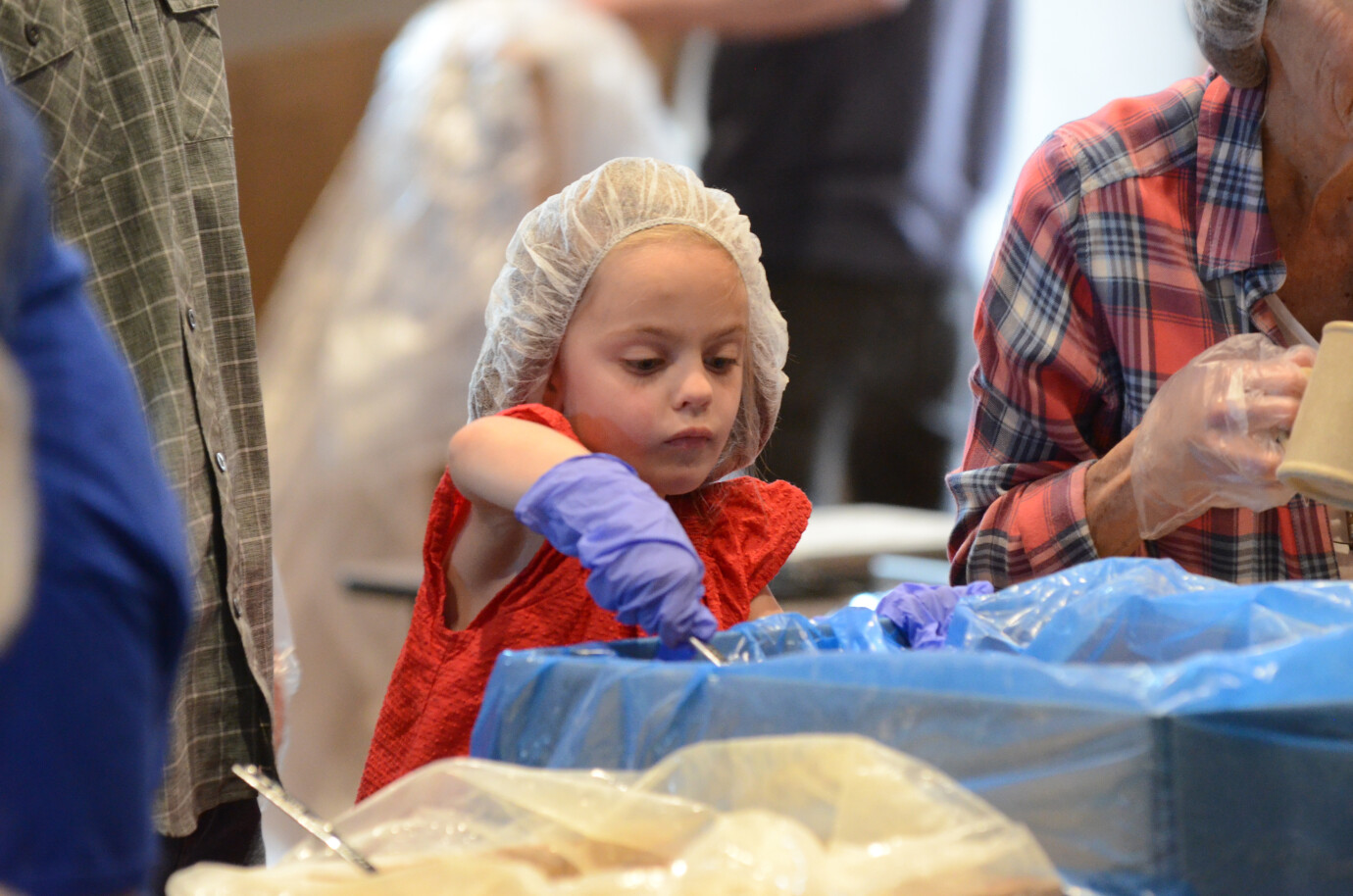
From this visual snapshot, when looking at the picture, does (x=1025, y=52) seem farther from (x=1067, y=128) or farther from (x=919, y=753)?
(x=919, y=753)

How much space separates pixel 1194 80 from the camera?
1.55 meters

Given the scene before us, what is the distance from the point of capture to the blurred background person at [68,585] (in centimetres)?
51

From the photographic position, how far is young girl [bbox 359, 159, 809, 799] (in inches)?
46.0

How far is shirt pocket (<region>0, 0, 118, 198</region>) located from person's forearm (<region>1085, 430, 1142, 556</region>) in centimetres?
94

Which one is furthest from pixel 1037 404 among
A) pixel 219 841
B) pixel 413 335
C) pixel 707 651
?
pixel 413 335

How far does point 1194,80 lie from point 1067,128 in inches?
6.7

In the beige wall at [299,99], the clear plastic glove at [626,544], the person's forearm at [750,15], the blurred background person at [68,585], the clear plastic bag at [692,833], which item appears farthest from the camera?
the beige wall at [299,99]

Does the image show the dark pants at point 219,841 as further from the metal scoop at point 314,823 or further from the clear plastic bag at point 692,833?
the clear plastic bag at point 692,833

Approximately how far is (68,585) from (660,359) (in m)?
0.75

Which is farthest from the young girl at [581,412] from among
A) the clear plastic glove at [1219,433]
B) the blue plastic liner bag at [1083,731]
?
the clear plastic glove at [1219,433]

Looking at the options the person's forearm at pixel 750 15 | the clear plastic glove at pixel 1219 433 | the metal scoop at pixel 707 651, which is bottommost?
the metal scoop at pixel 707 651

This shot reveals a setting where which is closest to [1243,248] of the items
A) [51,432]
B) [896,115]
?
[51,432]

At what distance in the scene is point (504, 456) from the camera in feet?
3.52

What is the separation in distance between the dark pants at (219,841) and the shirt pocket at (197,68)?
0.62 m
